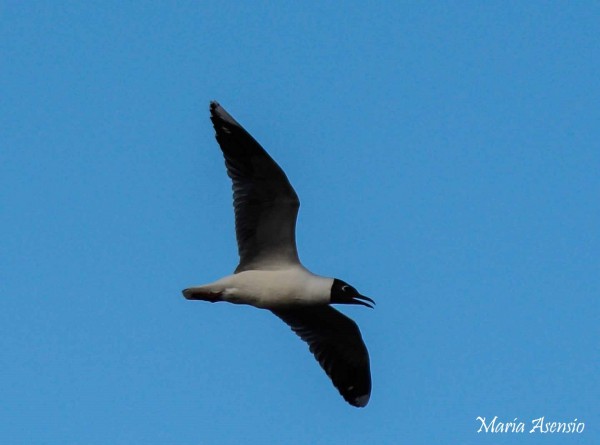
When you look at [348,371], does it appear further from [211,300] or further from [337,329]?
[211,300]

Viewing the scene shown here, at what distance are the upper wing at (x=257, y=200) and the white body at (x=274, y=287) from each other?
0.17 m

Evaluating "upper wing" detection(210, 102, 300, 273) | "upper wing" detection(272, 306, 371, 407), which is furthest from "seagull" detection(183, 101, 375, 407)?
"upper wing" detection(272, 306, 371, 407)

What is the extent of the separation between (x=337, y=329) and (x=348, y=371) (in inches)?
28.2

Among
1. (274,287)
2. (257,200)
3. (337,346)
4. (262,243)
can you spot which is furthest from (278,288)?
(337,346)

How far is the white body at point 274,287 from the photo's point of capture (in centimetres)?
1340

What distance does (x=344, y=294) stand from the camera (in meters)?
13.6

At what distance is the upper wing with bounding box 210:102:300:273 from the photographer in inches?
521

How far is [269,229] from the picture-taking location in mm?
13484

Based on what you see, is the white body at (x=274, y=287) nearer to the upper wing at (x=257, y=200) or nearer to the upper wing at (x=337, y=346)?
the upper wing at (x=257, y=200)

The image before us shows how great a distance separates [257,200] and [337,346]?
2581 mm

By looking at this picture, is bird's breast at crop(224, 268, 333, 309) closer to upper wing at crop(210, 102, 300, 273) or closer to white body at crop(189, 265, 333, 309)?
white body at crop(189, 265, 333, 309)

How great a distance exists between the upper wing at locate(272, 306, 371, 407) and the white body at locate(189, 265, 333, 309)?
0.86 m

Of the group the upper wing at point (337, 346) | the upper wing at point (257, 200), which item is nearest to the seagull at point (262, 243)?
→ the upper wing at point (257, 200)

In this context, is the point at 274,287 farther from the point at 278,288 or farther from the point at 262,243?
the point at 262,243
